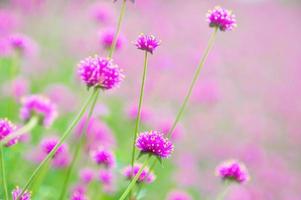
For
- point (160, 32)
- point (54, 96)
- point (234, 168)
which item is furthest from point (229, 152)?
point (234, 168)

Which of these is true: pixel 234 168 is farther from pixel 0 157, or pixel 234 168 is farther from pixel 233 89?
pixel 233 89

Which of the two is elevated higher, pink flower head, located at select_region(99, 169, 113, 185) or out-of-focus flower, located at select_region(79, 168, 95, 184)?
pink flower head, located at select_region(99, 169, 113, 185)

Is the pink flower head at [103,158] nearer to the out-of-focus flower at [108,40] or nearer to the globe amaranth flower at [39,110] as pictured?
the globe amaranth flower at [39,110]

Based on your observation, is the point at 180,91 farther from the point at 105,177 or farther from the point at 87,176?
the point at 105,177

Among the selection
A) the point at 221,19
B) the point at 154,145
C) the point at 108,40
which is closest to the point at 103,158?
the point at 154,145

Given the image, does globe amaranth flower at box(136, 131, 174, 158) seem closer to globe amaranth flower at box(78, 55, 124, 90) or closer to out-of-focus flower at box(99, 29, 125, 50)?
globe amaranth flower at box(78, 55, 124, 90)

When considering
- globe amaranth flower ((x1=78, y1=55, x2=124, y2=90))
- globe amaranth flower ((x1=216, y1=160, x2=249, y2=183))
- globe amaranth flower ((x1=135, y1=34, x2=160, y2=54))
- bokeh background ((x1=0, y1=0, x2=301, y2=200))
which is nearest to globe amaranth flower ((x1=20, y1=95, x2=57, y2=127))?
globe amaranth flower ((x1=78, y1=55, x2=124, y2=90))
